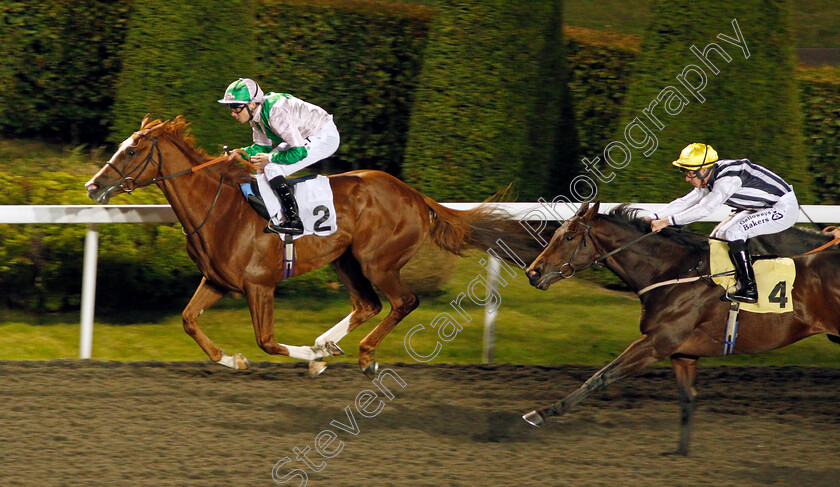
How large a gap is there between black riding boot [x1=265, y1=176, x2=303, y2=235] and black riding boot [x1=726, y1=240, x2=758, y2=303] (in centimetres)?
215

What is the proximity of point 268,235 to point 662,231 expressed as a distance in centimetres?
199

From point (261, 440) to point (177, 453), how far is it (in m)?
0.38

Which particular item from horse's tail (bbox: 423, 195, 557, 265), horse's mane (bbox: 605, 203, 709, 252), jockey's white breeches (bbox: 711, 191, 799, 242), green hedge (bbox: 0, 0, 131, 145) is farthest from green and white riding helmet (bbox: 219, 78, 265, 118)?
green hedge (bbox: 0, 0, 131, 145)

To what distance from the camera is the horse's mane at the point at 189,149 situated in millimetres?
4602

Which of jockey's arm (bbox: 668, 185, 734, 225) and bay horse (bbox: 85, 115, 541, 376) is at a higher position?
jockey's arm (bbox: 668, 185, 734, 225)

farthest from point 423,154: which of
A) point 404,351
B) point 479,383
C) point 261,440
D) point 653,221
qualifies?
point 261,440

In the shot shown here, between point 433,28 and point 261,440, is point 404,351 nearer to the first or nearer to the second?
point 261,440

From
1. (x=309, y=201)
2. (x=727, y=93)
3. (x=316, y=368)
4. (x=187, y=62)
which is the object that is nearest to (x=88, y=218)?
(x=309, y=201)

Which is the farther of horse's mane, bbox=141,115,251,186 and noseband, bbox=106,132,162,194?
horse's mane, bbox=141,115,251,186

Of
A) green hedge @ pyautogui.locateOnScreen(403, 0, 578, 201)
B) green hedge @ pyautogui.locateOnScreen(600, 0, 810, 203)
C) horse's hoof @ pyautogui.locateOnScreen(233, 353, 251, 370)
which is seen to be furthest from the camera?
green hedge @ pyautogui.locateOnScreen(403, 0, 578, 201)

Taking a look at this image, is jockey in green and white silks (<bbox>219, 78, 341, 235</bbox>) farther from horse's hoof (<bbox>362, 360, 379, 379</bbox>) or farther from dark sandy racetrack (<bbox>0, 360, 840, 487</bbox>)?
dark sandy racetrack (<bbox>0, 360, 840, 487</bbox>)

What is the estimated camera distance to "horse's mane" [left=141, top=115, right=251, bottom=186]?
460 centimetres

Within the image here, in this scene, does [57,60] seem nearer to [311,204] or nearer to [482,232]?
[311,204]

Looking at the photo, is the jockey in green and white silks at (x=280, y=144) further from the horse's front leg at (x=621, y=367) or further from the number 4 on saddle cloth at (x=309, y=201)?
the horse's front leg at (x=621, y=367)
